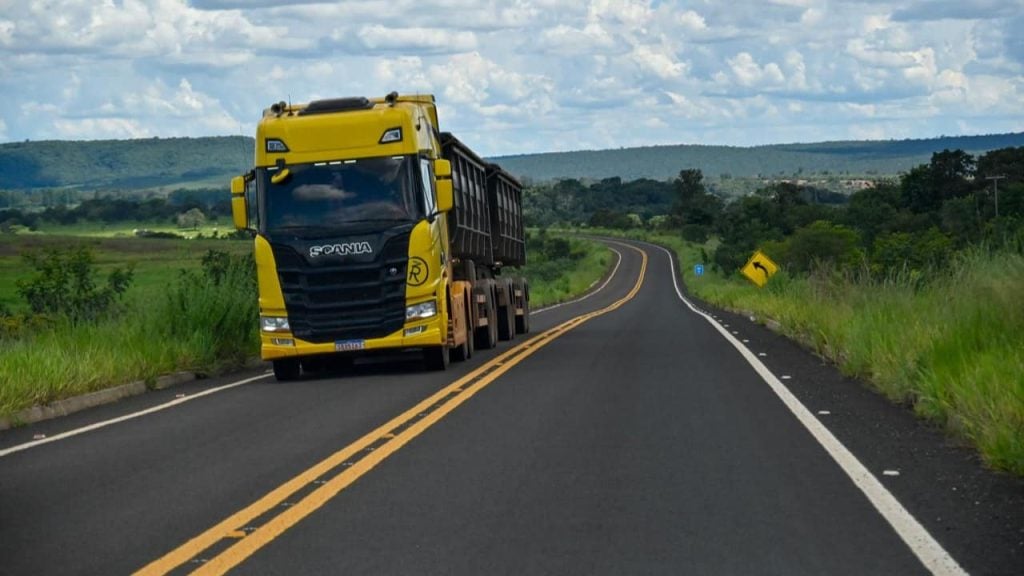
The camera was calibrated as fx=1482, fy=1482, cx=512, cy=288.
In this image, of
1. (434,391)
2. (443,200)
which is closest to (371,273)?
(443,200)

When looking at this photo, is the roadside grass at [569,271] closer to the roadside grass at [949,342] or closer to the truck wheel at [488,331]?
the truck wheel at [488,331]

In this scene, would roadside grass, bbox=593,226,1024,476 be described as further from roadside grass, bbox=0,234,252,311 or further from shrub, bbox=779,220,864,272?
shrub, bbox=779,220,864,272

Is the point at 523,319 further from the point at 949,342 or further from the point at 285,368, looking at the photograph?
the point at 949,342

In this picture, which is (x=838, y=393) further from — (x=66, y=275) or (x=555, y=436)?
(x=66, y=275)

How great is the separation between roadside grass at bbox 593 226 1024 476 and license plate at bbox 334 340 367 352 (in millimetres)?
6150

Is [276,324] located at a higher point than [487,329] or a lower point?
higher

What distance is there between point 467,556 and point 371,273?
1176cm

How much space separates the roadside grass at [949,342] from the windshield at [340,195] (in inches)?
240

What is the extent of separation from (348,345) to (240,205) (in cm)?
232

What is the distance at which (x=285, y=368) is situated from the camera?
19.8 m

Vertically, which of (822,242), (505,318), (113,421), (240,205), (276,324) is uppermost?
(240,205)

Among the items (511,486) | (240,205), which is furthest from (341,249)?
(511,486)

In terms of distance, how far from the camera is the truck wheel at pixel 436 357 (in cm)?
1988

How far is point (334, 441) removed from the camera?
40.8 feet
